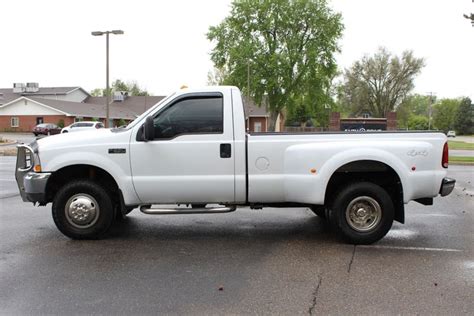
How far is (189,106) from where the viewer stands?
19.8 feet

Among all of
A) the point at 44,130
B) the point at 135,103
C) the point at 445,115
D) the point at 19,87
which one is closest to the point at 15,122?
the point at 44,130

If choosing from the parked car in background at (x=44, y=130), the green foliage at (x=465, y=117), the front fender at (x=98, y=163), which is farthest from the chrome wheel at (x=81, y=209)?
the green foliage at (x=465, y=117)

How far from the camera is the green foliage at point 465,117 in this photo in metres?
102

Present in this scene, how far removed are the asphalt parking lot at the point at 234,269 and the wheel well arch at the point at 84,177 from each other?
66cm

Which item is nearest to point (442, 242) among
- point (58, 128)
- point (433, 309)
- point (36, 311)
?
point (433, 309)

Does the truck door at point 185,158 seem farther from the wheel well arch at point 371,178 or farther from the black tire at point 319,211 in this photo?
the black tire at point 319,211

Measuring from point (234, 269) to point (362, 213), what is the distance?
1.99 meters

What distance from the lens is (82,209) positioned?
19.7ft

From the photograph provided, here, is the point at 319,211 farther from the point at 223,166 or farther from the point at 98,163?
the point at 98,163

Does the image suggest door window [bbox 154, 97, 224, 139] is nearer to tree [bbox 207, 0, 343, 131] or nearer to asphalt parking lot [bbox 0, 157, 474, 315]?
asphalt parking lot [bbox 0, 157, 474, 315]

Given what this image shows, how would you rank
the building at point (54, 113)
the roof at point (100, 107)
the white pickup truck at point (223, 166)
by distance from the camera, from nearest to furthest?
the white pickup truck at point (223, 166) → the building at point (54, 113) → the roof at point (100, 107)

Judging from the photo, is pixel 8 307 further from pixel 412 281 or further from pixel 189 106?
pixel 412 281

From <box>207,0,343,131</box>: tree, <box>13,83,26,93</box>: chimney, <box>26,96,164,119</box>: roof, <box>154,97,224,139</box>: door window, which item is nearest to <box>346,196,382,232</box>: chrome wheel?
<box>154,97,224,139</box>: door window

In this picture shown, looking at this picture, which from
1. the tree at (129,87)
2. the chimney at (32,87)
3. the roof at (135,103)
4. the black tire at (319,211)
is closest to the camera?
the black tire at (319,211)
